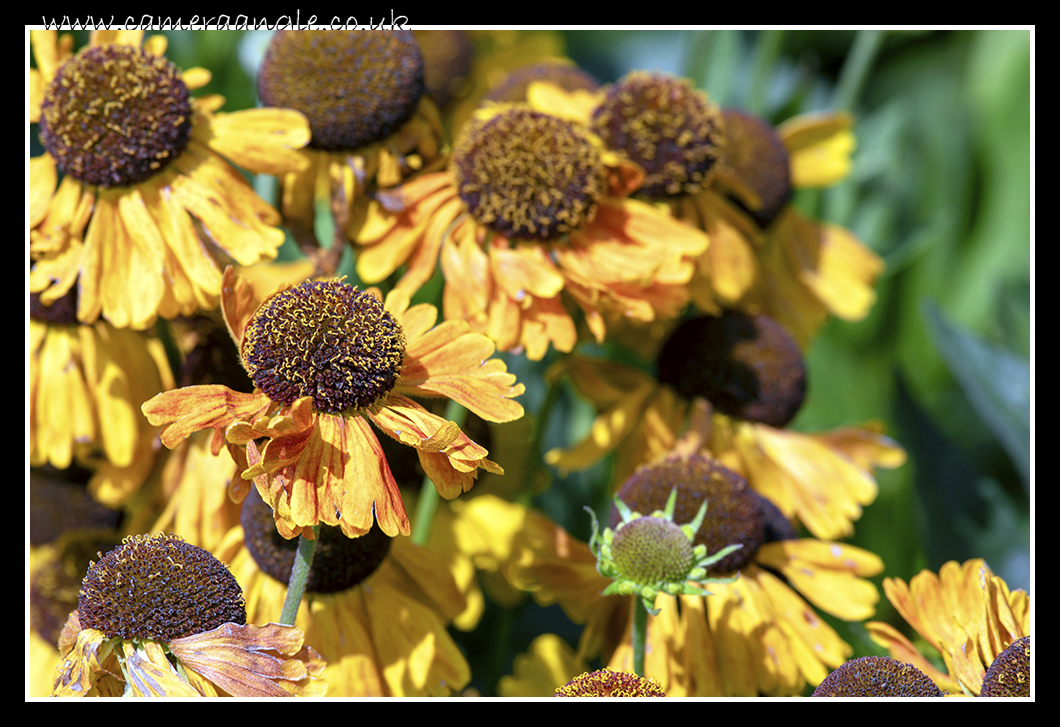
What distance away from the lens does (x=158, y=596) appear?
631 mm

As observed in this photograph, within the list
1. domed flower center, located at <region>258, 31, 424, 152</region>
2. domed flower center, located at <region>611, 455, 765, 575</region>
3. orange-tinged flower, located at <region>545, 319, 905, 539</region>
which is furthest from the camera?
orange-tinged flower, located at <region>545, 319, 905, 539</region>

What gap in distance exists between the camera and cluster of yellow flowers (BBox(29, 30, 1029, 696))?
66 centimetres

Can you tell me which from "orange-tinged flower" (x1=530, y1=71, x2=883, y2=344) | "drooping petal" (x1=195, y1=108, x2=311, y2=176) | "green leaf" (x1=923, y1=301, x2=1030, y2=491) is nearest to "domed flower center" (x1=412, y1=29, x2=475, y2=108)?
"orange-tinged flower" (x1=530, y1=71, x2=883, y2=344)

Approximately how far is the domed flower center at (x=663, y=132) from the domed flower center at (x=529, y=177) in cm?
9

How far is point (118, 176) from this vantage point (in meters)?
0.88

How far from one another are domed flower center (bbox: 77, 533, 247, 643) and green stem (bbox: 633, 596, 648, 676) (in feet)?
0.94

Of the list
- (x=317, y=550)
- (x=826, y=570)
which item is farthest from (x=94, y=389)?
(x=826, y=570)

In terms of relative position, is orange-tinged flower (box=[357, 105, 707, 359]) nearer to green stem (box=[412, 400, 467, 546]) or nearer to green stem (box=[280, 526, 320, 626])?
green stem (box=[412, 400, 467, 546])

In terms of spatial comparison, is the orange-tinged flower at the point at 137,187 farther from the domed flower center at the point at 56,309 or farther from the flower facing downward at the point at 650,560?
the flower facing downward at the point at 650,560

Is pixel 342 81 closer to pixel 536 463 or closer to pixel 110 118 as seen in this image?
pixel 110 118

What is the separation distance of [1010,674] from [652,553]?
0.25 meters

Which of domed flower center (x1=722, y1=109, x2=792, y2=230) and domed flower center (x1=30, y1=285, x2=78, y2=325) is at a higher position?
domed flower center (x1=722, y1=109, x2=792, y2=230)

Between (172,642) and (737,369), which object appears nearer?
(172,642)

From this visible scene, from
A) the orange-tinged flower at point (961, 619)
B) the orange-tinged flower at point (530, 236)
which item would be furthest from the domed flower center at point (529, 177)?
the orange-tinged flower at point (961, 619)
